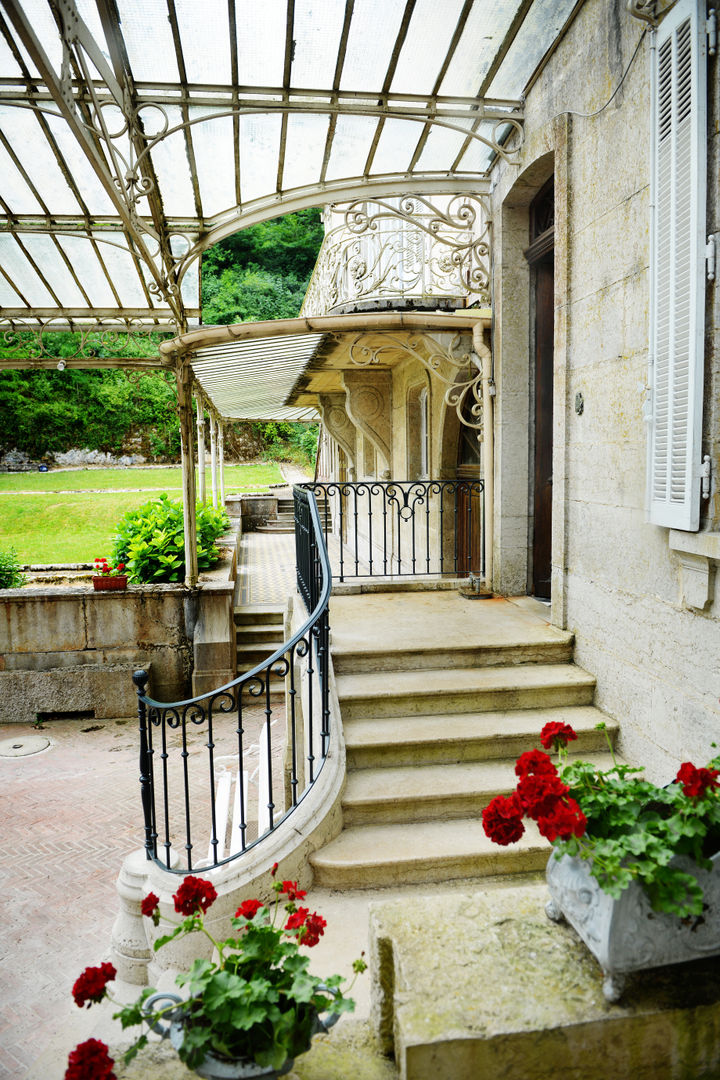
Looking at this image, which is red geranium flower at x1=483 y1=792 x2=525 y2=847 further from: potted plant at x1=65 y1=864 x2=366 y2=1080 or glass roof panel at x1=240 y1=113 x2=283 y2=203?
glass roof panel at x1=240 y1=113 x2=283 y2=203

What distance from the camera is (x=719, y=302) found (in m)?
3.34

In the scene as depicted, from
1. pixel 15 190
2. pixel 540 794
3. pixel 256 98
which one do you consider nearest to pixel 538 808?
pixel 540 794

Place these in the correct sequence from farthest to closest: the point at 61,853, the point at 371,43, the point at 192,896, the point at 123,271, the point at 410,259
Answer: the point at 123,271
the point at 410,259
the point at 61,853
the point at 371,43
the point at 192,896

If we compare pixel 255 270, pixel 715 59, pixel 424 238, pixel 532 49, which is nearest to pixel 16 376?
pixel 255 270

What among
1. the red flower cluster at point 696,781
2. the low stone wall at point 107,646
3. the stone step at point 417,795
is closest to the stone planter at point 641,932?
the red flower cluster at point 696,781

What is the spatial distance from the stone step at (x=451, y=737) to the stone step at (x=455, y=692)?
0.08 metres

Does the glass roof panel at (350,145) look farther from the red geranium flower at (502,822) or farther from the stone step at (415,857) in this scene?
the red geranium flower at (502,822)

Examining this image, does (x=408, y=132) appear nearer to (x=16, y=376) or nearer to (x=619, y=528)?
(x=619, y=528)

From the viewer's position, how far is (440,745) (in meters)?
4.29

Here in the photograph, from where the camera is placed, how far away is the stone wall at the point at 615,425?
12.0 feet

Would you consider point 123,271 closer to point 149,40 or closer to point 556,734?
point 149,40

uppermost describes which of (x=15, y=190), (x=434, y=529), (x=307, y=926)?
(x=15, y=190)

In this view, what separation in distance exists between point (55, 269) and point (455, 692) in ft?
29.2

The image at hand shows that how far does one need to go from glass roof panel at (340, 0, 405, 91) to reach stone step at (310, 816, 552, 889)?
5.70 meters
